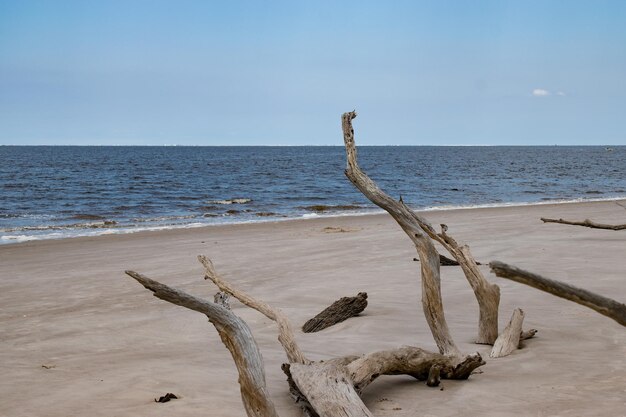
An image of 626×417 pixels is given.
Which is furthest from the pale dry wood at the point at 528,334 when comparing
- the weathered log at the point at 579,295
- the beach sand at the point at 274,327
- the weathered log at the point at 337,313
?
the weathered log at the point at 579,295

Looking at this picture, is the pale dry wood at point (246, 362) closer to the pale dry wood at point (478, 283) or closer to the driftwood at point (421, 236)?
the driftwood at point (421, 236)

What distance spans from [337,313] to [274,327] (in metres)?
0.76

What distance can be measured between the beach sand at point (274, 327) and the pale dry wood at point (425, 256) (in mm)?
479

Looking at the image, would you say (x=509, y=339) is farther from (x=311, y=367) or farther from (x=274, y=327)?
(x=274, y=327)

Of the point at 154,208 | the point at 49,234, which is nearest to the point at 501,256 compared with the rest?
the point at 49,234

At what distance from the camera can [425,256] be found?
6348mm

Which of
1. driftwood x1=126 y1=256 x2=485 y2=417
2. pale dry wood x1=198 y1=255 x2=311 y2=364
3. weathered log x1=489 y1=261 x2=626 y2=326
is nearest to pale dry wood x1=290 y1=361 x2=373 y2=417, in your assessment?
driftwood x1=126 y1=256 x2=485 y2=417

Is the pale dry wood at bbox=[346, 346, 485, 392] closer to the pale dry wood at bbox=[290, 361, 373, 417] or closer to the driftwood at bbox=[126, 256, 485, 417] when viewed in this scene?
the driftwood at bbox=[126, 256, 485, 417]

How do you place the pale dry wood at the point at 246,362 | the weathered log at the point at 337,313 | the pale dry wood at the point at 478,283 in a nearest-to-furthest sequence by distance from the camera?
the pale dry wood at the point at 246,362, the pale dry wood at the point at 478,283, the weathered log at the point at 337,313

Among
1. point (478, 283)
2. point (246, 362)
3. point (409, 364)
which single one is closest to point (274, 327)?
point (478, 283)

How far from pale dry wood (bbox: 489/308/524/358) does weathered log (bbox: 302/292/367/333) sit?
2171 mm

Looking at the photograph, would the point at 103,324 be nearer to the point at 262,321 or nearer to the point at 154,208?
the point at 262,321

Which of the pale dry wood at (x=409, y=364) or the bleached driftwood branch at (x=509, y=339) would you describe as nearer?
the pale dry wood at (x=409, y=364)

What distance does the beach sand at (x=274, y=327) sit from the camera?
5.52m
